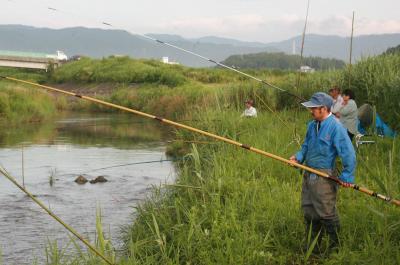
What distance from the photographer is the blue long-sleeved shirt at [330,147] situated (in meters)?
5.35

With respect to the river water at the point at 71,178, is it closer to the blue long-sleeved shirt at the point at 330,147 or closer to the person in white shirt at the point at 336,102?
the blue long-sleeved shirt at the point at 330,147

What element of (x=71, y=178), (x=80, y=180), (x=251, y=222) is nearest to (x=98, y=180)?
(x=80, y=180)

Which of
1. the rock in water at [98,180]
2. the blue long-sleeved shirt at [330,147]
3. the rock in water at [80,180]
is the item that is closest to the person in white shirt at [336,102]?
the blue long-sleeved shirt at [330,147]

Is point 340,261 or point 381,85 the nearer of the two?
point 340,261

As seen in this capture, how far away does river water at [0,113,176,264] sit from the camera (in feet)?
28.7

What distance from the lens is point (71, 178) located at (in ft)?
44.9

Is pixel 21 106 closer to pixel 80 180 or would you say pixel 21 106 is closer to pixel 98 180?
pixel 80 180

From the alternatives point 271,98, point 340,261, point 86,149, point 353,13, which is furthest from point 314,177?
point 86,149

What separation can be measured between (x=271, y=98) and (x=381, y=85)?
524 centimetres

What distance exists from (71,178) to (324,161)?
9228 mm

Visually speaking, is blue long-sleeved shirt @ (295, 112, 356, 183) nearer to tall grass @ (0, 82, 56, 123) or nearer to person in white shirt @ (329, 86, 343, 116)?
person in white shirt @ (329, 86, 343, 116)

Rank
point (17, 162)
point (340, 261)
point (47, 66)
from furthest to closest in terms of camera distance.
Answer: point (47, 66)
point (17, 162)
point (340, 261)

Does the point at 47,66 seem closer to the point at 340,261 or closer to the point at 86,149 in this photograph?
the point at 86,149

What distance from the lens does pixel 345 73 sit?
45.7 ft
